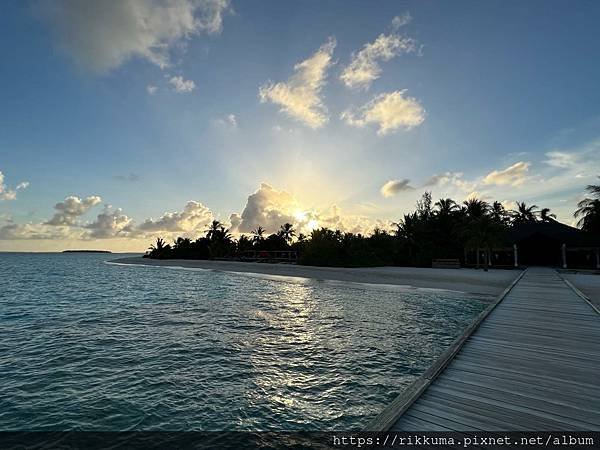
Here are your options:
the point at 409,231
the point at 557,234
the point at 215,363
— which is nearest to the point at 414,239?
the point at 409,231

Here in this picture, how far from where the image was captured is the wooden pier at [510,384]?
3.87 meters

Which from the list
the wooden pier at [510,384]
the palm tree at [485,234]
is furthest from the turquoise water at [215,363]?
the palm tree at [485,234]

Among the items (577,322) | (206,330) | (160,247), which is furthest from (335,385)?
(160,247)

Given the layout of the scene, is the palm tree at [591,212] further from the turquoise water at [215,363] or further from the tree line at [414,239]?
the turquoise water at [215,363]

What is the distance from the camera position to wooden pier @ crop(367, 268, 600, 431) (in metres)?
3.87

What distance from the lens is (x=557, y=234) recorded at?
34062mm

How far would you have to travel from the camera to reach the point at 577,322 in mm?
8773

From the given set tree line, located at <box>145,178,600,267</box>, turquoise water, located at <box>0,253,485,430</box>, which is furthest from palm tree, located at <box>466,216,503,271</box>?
turquoise water, located at <box>0,253,485,430</box>

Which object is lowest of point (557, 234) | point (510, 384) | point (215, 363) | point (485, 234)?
point (215, 363)

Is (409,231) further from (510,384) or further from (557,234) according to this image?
(510,384)

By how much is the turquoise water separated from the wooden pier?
4.15ft

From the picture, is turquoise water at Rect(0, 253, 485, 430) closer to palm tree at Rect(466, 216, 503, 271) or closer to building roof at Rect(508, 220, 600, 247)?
palm tree at Rect(466, 216, 503, 271)

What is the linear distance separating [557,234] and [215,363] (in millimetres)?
40086

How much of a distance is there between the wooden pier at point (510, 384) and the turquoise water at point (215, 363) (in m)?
1.26
